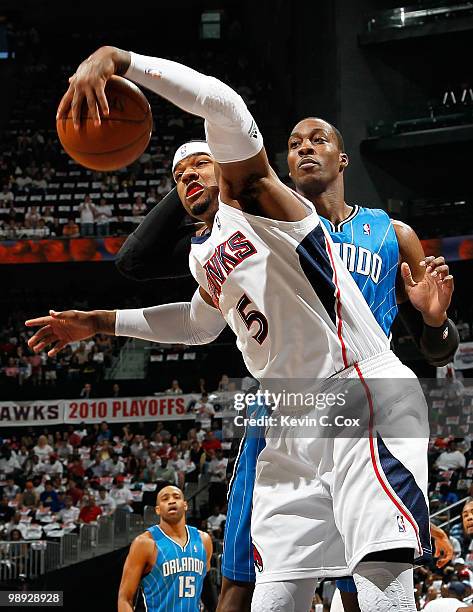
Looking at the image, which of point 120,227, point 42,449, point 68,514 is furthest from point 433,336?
point 120,227

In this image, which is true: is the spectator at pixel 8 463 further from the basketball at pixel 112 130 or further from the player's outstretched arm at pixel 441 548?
the basketball at pixel 112 130

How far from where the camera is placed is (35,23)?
26.5 metres

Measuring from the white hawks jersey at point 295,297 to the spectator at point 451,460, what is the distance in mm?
10168

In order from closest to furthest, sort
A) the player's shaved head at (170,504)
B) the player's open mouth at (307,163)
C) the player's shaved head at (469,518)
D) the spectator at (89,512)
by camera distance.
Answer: the player's open mouth at (307,163)
the player's shaved head at (469,518)
the player's shaved head at (170,504)
the spectator at (89,512)

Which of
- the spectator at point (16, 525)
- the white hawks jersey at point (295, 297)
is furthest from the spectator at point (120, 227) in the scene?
the white hawks jersey at point (295, 297)

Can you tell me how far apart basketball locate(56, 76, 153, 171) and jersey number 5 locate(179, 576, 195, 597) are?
4.72 meters

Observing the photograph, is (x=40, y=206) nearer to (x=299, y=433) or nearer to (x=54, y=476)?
(x=54, y=476)

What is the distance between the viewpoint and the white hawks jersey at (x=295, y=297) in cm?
323

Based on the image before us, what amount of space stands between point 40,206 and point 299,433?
56.7 ft

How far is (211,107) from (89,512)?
35.8 feet

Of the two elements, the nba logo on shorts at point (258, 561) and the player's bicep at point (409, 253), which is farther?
the player's bicep at point (409, 253)

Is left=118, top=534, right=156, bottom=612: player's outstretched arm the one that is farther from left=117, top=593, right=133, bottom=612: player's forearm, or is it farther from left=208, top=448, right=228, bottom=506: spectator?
left=208, top=448, right=228, bottom=506: spectator

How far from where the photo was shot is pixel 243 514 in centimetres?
372

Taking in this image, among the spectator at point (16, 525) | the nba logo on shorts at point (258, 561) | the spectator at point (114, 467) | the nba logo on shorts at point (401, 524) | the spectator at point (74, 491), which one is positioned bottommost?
the spectator at point (16, 525)
